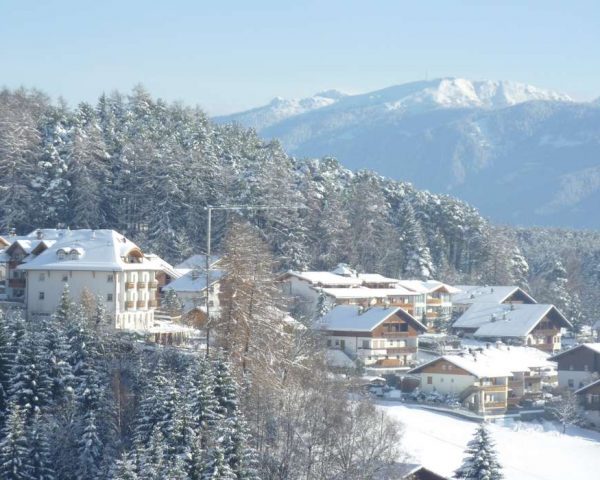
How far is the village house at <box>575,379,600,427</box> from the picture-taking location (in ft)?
207

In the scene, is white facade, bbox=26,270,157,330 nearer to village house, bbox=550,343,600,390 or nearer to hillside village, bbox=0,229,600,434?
hillside village, bbox=0,229,600,434

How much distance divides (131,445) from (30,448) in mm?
3222

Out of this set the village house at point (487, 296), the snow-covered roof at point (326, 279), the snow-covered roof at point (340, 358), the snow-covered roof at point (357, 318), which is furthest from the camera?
the village house at point (487, 296)

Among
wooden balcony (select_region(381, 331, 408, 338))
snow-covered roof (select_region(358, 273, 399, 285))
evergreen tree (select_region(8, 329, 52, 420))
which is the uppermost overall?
snow-covered roof (select_region(358, 273, 399, 285))

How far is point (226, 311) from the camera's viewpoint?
43719mm

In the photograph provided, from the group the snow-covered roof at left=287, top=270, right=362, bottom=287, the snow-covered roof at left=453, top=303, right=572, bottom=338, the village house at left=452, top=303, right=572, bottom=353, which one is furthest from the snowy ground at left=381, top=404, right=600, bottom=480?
the snow-covered roof at left=453, top=303, right=572, bottom=338

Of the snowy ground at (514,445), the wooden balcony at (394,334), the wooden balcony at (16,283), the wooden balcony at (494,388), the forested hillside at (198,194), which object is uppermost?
the forested hillside at (198,194)

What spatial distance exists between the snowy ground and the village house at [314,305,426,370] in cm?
1038

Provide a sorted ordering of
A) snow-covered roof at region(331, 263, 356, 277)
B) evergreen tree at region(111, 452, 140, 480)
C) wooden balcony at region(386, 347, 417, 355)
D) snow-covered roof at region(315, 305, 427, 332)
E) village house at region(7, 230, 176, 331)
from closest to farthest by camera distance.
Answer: evergreen tree at region(111, 452, 140, 480)
village house at region(7, 230, 176, 331)
snow-covered roof at region(315, 305, 427, 332)
wooden balcony at region(386, 347, 417, 355)
snow-covered roof at region(331, 263, 356, 277)

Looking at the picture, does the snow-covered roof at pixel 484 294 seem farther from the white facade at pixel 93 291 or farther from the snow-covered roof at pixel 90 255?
the white facade at pixel 93 291

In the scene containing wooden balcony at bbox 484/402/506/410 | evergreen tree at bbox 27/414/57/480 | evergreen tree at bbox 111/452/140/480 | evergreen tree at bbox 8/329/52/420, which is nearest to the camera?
evergreen tree at bbox 111/452/140/480

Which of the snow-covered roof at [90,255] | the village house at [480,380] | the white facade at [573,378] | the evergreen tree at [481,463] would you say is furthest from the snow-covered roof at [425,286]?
Result: the evergreen tree at [481,463]

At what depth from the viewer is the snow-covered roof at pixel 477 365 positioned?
63.8m

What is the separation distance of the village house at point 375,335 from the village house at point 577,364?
8454mm
